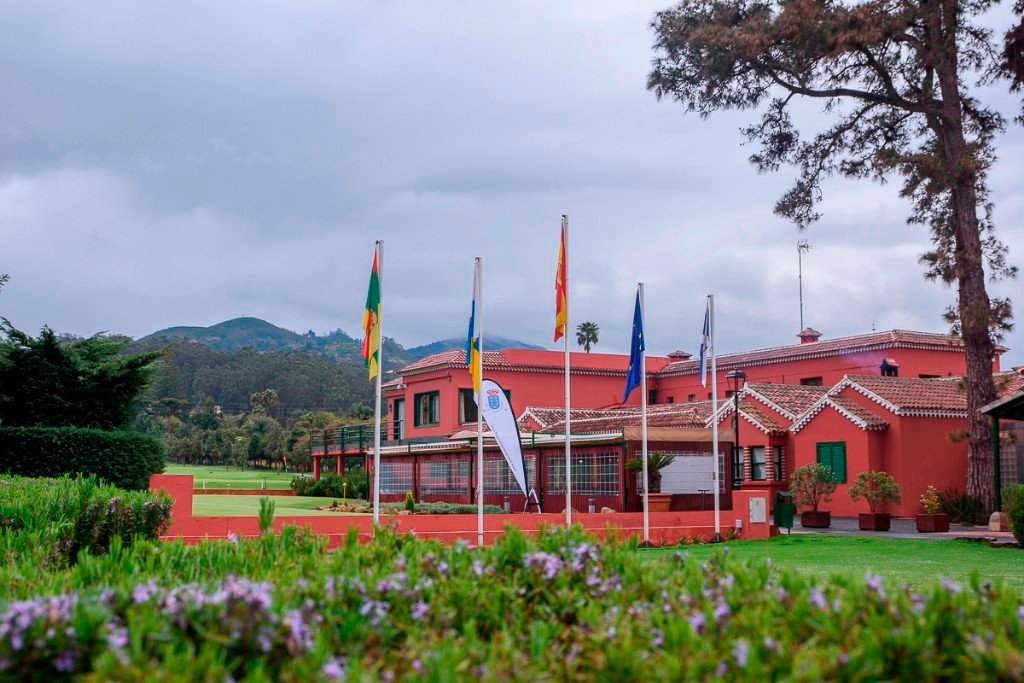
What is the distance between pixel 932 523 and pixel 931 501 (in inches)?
223

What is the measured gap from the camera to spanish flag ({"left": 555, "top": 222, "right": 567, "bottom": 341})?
18719mm

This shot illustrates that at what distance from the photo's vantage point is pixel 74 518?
10.3 meters

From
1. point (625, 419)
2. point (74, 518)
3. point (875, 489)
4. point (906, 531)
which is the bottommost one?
point (906, 531)

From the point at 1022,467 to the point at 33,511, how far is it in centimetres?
2749

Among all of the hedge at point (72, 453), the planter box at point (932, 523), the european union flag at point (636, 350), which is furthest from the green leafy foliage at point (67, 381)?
the planter box at point (932, 523)

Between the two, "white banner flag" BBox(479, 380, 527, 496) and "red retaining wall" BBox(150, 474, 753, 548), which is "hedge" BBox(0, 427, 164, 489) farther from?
"white banner flag" BBox(479, 380, 527, 496)

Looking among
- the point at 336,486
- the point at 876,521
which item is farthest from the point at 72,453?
the point at 336,486

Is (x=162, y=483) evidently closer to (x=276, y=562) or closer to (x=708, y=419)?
(x=276, y=562)

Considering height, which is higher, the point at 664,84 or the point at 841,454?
the point at 664,84

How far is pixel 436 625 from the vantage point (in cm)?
457

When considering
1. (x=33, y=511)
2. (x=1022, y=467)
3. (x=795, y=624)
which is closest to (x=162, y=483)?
(x=33, y=511)

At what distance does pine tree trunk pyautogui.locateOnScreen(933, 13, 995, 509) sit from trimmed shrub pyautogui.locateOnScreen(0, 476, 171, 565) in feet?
68.9

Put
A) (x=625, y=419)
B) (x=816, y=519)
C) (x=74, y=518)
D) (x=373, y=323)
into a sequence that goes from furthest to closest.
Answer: (x=625, y=419), (x=816, y=519), (x=373, y=323), (x=74, y=518)

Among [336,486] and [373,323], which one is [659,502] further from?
[336,486]
